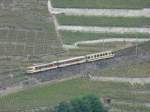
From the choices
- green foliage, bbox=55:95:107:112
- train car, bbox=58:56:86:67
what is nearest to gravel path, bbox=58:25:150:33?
train car, bbox=58:56:86:67

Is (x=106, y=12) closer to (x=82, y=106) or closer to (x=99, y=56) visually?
(x=99, y=56)

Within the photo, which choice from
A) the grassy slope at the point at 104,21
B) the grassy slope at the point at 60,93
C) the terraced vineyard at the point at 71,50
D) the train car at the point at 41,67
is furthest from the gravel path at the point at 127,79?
the grassy slope at the point at 104,21

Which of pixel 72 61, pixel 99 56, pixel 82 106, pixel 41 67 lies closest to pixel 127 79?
pixel 99 56

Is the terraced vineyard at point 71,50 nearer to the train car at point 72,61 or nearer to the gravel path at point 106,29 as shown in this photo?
the gravel path at point 106,29

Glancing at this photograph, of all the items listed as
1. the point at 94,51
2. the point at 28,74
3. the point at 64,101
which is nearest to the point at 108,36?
the point at 94,51

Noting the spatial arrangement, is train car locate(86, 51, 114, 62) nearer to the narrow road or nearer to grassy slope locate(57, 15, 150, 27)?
grassy slope locate(57, 15, 150, 27)

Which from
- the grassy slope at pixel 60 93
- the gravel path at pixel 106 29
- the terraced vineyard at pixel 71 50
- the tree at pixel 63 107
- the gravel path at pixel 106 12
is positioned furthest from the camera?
the gravel path at pixel 106 12
